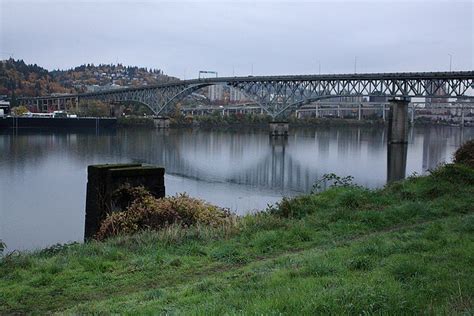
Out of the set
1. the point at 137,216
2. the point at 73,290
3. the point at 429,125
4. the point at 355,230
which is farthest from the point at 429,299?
the point at 429,125

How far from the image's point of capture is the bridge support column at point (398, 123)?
225 feet

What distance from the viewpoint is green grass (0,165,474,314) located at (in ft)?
18.2

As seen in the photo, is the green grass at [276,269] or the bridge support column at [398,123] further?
the bridge support column at [398,123]

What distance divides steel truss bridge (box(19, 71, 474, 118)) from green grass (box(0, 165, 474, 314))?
199 feet

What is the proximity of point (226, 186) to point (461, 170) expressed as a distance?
14.8 metres

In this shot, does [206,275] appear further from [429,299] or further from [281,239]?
[429,299]

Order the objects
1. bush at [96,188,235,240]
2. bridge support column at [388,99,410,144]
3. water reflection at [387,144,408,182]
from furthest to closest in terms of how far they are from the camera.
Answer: bridge support column at [388,99,410,144]
water reflection at [387,144,408,182]
bush at [96,188,235,240]

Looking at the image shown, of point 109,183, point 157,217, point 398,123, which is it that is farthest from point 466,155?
point 398,123

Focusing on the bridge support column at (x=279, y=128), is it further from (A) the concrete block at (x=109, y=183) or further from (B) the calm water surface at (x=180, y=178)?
(A) the concrete block at (x=109, y=183)

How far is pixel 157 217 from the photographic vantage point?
41.4 ft

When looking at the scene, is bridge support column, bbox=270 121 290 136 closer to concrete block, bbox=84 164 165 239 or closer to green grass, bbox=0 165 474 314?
concrete block, bbox=84 164 165 239

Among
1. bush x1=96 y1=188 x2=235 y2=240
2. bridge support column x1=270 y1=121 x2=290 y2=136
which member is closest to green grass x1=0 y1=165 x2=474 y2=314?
bush x1=96 y1=188 x2=235 y2=240

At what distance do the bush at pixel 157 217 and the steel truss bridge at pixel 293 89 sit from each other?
198 ft

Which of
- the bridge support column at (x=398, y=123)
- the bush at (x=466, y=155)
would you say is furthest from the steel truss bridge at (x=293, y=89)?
the bush at (x=466, y=155)
